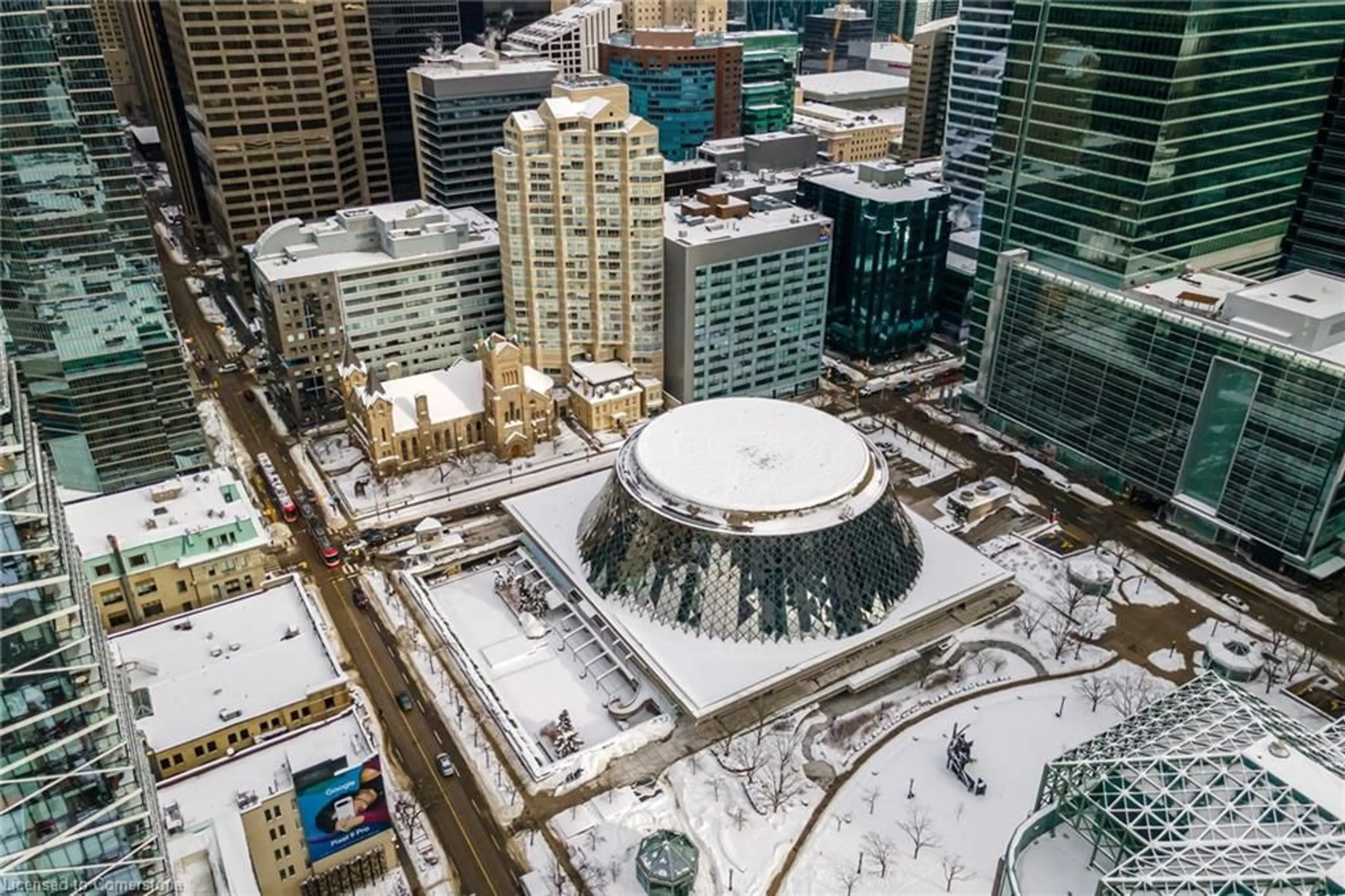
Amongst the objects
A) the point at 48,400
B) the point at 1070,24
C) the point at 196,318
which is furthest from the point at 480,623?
the point at 196,318

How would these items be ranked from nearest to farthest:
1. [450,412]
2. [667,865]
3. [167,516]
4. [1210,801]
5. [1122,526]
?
[1210,801]
[667,865]
[167,516]
[1122,526]
[450,412]

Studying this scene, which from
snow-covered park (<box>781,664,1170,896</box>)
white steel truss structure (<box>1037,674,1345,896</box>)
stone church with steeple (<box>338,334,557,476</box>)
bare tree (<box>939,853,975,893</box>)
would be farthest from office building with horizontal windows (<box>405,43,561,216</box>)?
white steel truss structure (<box>1037,674,1345,896</box>)

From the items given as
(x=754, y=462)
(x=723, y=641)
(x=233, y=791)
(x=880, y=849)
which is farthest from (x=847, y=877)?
(x=233, y=791)

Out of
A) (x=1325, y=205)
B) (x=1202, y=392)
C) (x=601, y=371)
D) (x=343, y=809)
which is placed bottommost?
(x=343, y=809)

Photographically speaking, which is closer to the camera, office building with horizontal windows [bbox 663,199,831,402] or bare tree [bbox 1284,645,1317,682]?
bare tree [bbox 1284,645,1317,682]

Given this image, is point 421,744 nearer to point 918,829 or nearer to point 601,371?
point 918,829

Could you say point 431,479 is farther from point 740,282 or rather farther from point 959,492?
point 959,492

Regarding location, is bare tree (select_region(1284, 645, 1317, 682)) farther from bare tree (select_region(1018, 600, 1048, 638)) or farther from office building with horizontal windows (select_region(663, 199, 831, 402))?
office building with horizontal windows (select_region(663, 199, 831, 402))
